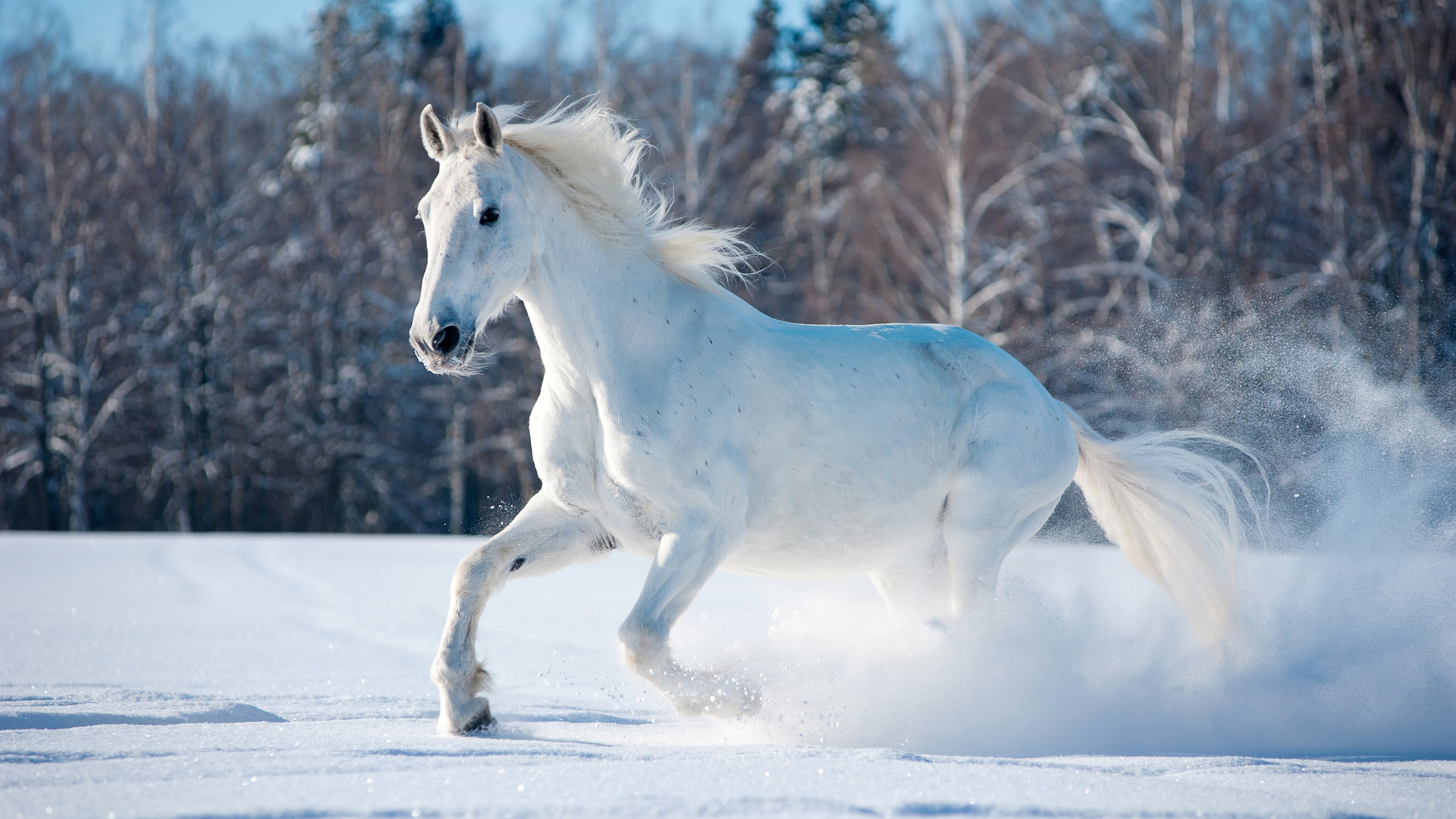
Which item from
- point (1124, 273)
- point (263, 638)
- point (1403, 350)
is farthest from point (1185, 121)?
point (263, 638)

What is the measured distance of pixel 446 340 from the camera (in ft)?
9.39

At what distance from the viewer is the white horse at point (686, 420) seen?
3066 mm

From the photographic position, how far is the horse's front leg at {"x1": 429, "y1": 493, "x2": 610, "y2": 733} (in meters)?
3.08

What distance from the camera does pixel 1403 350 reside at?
483 inches

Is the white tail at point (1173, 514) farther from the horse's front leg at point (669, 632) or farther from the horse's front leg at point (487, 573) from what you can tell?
the horse's front leg at point (487, 573)

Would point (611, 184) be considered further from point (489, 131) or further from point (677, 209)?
point (677, 209)

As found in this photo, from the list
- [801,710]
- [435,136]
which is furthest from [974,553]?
[435,136]

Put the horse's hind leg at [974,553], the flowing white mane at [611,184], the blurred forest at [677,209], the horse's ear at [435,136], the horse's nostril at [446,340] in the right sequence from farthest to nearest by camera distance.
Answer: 1. the blurred forest at [677,209]
2. the horse's hind leg at [974,553]
3. the flowing white mane at [611,184]
4. the horse's ear at [435,136]
5. the horse's nostril at [446,340]

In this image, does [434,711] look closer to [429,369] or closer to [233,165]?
[429,369]

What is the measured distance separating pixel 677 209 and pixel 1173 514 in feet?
50.5

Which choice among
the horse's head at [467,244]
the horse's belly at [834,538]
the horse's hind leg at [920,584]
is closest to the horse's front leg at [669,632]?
the horse's belly at [834,538]

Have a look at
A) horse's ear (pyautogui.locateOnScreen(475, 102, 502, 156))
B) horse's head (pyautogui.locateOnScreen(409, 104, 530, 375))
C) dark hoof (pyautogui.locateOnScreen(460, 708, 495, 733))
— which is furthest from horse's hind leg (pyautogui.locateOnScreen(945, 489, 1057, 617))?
horse's ear (pyautogui.locateOnScreen(475, 102, 502, 156))

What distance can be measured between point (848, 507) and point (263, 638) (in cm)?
318

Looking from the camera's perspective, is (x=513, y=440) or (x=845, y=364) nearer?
(x=845, y=364)
